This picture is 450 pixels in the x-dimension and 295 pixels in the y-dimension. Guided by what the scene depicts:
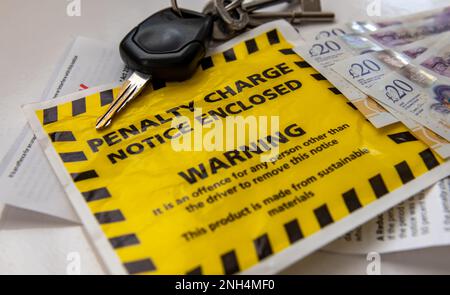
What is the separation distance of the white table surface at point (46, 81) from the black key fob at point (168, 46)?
0.25 feet

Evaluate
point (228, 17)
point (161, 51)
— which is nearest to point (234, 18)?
point (228, 17)

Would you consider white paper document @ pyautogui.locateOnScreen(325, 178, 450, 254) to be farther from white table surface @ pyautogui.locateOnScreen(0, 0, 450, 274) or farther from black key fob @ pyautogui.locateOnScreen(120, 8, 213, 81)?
black key fob @ pyautogui.locateOnScreen(120, 8, 213, 81)

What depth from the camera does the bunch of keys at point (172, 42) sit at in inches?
18.8

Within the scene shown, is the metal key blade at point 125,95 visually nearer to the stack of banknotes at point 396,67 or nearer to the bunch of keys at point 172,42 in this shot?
the bunch of keys at point 172,42

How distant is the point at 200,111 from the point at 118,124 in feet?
0.26

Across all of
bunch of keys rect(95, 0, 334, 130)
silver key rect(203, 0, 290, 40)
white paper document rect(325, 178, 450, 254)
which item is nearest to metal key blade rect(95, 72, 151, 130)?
bunch of keys rect(95, 0, 334, 130)

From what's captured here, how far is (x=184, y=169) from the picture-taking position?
409 mm

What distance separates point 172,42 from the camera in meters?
0.49

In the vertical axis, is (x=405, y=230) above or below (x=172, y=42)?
below

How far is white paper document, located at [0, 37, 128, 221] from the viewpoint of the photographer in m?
0.40

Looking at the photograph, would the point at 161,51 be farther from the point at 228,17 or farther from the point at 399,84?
the point at 399,84

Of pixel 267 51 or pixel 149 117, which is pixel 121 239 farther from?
pixel 267 51

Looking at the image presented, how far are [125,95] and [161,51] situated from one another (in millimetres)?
58
